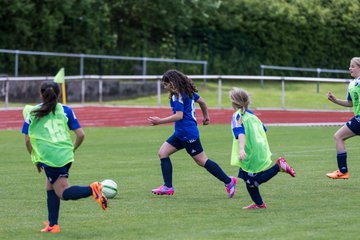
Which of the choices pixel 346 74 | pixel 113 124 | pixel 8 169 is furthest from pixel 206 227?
pixel 346 74

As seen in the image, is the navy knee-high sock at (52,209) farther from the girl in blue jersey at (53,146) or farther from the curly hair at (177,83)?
the curly hair at (177,83)

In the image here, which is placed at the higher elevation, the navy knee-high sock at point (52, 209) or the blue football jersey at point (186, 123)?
the blue football jersey at point (186, 123)

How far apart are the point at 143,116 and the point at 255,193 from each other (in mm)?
18772

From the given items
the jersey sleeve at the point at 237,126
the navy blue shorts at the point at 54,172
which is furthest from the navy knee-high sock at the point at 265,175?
the navy blue shorts at the point at 54,172

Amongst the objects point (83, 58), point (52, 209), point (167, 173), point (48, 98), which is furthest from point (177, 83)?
point (83, 58)

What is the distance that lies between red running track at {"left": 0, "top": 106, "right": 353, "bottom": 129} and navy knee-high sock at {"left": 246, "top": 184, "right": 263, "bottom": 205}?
1603 cm

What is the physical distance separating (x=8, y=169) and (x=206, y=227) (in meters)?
7.13

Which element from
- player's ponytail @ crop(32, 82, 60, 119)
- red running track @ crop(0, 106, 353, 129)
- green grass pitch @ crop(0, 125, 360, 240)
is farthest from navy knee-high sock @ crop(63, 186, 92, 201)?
red running track @ crop(0, 106, 353, 129)

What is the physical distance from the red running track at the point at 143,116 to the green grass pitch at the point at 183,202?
7978 millimetres

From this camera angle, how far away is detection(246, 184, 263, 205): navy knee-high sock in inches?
445

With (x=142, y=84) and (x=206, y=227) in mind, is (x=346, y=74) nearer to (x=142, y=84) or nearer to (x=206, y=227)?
(x=142, y=84)

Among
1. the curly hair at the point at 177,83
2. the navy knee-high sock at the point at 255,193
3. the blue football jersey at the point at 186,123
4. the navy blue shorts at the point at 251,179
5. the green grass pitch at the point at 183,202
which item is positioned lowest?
the green grass pitch at the point at 183,202

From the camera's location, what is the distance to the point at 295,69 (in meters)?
41.8

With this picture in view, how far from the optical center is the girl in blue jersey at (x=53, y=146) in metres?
9.92
